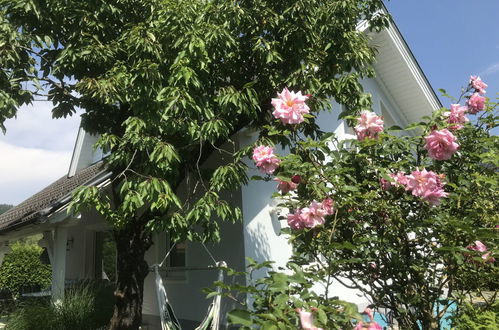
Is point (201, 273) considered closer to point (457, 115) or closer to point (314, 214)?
point (314, 214)

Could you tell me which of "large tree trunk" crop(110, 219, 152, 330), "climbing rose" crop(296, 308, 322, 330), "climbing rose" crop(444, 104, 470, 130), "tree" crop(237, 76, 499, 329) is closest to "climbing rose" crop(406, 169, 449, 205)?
"tree" crop(237, 76, 499, 329)

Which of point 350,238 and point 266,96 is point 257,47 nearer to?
point 266,96

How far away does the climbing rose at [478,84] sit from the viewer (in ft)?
9.30

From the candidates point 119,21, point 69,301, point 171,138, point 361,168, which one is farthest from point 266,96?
point 69,301

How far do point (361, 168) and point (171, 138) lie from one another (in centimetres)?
320

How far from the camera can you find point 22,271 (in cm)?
1420

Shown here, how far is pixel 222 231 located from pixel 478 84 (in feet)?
17.3

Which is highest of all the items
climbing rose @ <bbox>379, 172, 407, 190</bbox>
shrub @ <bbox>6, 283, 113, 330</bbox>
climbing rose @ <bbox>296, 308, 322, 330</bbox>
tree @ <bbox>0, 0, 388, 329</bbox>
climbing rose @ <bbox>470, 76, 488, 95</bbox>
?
tree @ <bbox>0, 0, 388, 329</bbox>

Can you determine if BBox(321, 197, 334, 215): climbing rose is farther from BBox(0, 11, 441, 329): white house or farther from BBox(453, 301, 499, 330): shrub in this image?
BBox(0, 11, 441, 329): white house

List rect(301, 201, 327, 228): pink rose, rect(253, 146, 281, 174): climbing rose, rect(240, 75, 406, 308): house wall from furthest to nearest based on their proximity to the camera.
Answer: rect(240, 75, 406, 308): house wall, rect(253, 146, 281, 174): climbing rose, rect(301, 201, 327, 228): pink rose

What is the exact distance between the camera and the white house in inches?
264

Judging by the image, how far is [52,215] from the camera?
20.0 ft

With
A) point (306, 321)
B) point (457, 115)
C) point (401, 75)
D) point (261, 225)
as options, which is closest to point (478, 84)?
point (457, 115)

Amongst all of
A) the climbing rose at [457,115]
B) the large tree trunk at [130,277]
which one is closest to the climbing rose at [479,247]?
the climbing rose at [457,115]
